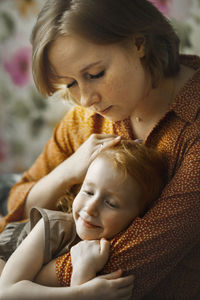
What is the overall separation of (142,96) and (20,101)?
1341 millimetres

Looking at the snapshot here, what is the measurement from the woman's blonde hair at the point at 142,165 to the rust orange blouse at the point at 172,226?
0.03m

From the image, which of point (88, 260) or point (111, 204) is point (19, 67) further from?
point (88, 260)

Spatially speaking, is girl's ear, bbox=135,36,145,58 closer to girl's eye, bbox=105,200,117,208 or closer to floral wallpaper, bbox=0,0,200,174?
girl's eye, bbox=105,200,117,208

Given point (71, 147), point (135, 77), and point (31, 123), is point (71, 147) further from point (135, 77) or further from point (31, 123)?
point (31, 123)

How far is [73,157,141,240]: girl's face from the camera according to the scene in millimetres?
1074

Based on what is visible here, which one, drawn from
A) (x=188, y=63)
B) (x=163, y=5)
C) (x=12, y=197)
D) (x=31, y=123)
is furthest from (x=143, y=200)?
(x=31, y=123)

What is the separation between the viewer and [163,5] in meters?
1.79

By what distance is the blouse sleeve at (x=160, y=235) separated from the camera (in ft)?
3.30

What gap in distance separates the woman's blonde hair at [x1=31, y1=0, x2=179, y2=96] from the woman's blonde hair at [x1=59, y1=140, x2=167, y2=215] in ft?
0.75

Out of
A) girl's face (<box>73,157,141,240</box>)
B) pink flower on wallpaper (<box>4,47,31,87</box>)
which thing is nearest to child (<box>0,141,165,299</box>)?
girl's face (<box>73,157,141,240</box>)

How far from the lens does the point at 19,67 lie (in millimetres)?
2375

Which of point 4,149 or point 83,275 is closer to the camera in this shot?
point 83,275

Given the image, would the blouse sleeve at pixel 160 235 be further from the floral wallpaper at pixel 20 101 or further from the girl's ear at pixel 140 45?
the floral wallpaper at pixel 20 101

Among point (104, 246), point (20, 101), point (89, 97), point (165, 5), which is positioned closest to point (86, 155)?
point (89, 97)
